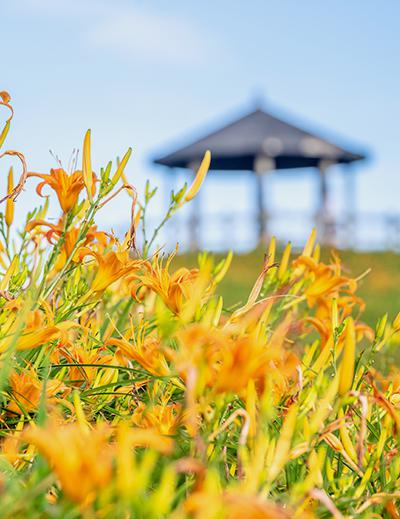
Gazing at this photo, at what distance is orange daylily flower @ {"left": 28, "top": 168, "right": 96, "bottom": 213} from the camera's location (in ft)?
3.58

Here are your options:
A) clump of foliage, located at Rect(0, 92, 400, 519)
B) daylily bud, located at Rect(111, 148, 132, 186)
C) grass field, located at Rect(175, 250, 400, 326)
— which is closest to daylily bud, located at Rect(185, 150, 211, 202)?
clump of foliage, located at Rect(0, 92, 400, 519)

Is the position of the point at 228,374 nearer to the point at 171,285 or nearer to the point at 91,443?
the point at 91,443

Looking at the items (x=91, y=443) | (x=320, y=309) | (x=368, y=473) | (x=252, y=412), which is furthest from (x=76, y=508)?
(x=320, y=309)

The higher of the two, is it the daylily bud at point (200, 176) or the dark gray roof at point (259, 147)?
the dark gray roof at point (259, 147)

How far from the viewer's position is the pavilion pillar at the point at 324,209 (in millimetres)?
19266

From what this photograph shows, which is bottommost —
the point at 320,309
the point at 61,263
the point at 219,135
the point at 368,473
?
the point at 368,473

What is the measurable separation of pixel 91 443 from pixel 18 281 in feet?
2.65

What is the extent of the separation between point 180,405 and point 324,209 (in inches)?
756

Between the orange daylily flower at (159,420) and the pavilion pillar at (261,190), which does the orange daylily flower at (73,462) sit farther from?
the pavilion pillar at (261,190)

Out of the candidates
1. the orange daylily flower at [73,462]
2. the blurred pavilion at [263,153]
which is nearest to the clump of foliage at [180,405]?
the orange daylily flower at [73,462]

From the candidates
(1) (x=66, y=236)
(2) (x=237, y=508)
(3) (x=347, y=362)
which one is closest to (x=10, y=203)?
(1) (x=66, y=236)

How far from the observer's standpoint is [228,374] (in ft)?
2.11

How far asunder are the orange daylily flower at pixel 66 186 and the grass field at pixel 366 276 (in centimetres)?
835

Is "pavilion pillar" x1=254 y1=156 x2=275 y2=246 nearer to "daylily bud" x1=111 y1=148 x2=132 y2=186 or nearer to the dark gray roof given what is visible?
the dark gray roof
